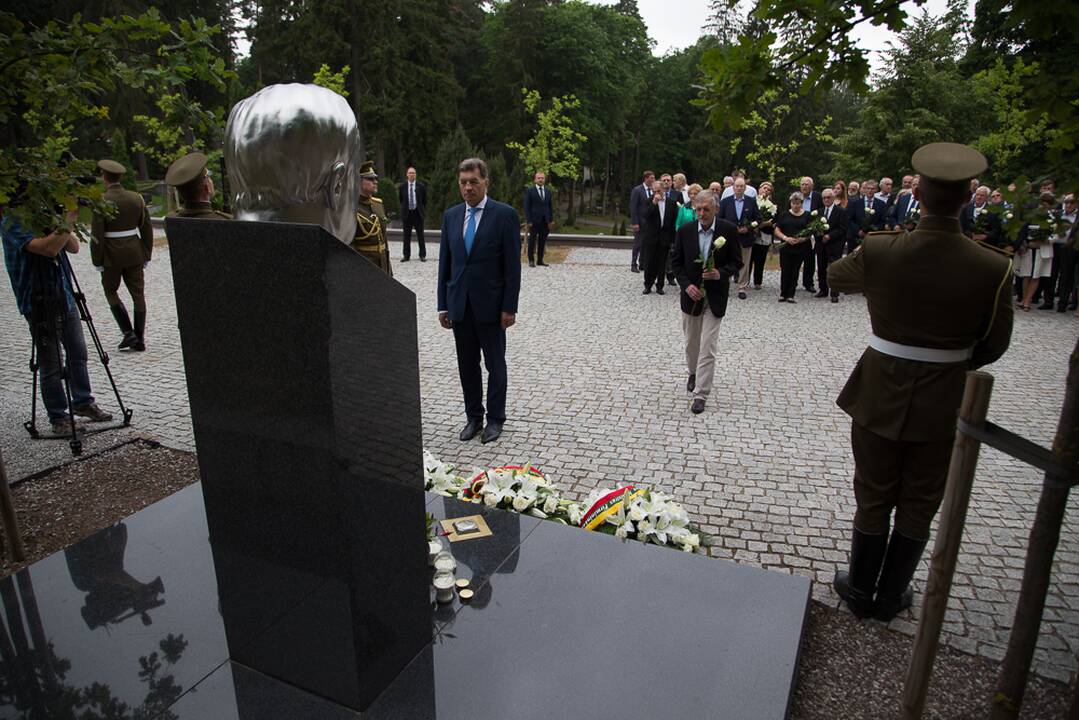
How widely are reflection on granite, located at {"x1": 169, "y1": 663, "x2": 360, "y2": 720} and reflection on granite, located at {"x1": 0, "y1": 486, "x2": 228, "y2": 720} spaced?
0.24ft

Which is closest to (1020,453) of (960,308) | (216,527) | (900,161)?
(960,308)

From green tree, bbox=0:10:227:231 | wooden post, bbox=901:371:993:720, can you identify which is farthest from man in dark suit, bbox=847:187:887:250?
green tree, bbox=0:10:227:231

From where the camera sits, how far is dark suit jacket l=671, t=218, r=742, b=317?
691 cm

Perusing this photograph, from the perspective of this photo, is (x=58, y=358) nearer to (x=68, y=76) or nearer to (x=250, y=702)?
(x=68, y=76)

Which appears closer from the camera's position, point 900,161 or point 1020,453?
point 1020,453

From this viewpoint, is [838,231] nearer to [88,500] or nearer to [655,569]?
[655,569]

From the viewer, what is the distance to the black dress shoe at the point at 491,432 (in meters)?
6.16

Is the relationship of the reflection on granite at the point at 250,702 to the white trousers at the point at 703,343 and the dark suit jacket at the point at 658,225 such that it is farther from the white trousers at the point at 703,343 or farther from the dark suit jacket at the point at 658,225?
the dark suit jacket at the point at 658,225

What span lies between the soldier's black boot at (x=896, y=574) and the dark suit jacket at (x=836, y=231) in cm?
1028

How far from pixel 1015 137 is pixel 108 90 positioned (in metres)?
18.6

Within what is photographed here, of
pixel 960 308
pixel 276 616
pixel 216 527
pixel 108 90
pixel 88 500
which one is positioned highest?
pixel 108 90

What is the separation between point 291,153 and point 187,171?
2.82m

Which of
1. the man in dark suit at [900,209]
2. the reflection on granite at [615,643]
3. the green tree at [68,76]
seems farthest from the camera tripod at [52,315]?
the man in dark suit at [900,209]

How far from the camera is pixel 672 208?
1307 centimetres
